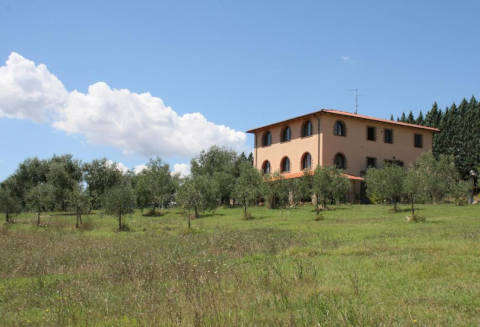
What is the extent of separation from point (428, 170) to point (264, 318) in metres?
43.4

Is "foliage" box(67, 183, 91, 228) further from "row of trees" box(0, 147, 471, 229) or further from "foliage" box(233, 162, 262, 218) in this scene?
"foliage" box(233, 162, 262, 218)

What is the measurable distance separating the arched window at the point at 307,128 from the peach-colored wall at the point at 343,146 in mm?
475

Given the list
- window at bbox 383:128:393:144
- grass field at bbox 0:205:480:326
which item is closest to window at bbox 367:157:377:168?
window at bbox 383:128:393:144

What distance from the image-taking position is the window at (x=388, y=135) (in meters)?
52.7

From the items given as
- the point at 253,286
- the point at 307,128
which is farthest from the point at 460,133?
the point at 253,286

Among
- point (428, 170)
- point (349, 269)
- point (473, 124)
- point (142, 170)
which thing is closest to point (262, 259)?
point (349, 269)

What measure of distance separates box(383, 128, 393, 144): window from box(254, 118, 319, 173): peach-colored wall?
10.7 m

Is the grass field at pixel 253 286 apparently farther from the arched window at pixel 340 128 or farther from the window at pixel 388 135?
the window at pixel 388 135

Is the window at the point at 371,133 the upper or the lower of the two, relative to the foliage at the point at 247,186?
upper

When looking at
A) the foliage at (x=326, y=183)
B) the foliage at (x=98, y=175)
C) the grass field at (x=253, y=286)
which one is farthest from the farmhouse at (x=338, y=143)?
the grass field at (x=253, y=286)

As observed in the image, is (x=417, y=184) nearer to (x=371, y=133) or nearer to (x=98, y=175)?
(x=371, y=133)

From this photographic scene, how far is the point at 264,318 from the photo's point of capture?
6.29 meters

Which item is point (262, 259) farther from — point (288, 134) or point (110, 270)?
point (288, 134)

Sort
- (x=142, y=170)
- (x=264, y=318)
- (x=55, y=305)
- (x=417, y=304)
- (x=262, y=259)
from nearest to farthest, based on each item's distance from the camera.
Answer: (x=264, y=318) < (x=417, y=304) < (x=55, y=305) < (x=262, y=259) < (x=142, y=170)
